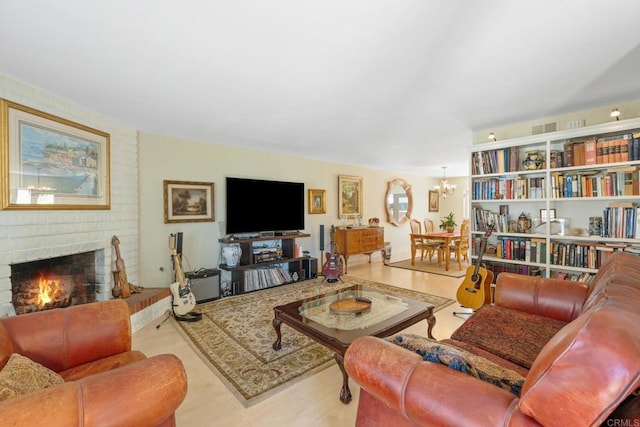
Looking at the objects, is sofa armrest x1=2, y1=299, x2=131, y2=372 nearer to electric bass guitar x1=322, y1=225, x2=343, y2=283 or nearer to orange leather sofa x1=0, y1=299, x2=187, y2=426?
orange leather sofa x1=0, y1=299, x2=187, y2=426

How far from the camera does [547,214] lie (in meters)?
3.14

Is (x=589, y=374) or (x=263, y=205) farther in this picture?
(x=263, y=205)

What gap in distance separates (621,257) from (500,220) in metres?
1.81

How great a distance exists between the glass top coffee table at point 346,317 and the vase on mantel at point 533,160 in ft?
6.96

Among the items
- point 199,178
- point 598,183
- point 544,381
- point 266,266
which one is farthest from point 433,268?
point 544,381

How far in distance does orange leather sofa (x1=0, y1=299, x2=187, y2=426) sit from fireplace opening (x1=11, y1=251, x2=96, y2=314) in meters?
1.38

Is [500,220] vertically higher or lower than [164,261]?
higher

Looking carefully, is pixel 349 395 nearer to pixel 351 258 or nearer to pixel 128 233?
pixel 128 233

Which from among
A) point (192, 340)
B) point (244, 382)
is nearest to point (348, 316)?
point (244, 382)

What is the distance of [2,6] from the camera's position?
1.40m

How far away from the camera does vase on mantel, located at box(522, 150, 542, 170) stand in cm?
322

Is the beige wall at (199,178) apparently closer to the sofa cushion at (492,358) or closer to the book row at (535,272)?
the book row at (535,272)

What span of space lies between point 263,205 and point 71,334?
3.14m

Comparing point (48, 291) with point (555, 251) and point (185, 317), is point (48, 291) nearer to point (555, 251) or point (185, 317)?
point (185, 317)
